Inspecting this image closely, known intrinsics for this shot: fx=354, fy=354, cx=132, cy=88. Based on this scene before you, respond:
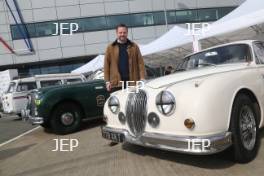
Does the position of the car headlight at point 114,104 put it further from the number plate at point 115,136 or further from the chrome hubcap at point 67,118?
the chrome hubcap at point 67,118

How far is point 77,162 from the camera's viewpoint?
4906mm

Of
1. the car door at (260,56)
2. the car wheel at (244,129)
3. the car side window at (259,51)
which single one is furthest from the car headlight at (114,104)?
the car side window at (259,51)

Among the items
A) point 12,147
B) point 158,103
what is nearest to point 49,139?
point 12,147

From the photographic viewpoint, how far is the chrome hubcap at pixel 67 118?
26.2ft

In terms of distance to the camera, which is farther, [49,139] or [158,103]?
[49,139]

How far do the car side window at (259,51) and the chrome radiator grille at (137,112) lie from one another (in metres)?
1.75

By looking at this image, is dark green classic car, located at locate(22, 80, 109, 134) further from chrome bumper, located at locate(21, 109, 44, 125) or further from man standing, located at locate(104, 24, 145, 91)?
man standing, located at locate(104, 24, 145, 91)

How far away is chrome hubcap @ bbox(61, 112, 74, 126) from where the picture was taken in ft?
26.2

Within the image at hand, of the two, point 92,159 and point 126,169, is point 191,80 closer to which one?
point 126,169

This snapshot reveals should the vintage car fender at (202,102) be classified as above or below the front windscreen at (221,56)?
below

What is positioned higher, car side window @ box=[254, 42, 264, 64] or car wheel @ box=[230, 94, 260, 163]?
car side window @ box=[254, 42, 264, 64]

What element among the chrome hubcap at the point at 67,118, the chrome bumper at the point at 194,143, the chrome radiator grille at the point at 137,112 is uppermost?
the chrome radiator grille at the point at 137,112

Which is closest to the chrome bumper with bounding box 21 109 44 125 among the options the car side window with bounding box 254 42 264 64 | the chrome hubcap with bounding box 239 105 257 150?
the car side window with bounding box 254 42 264 64

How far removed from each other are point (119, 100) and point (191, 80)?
106 centimetres
